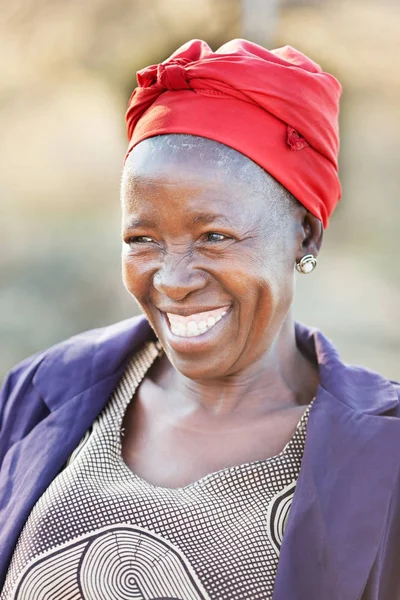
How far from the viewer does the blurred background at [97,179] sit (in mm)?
5758

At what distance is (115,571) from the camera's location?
7.02 feet

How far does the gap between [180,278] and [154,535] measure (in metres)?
0.61

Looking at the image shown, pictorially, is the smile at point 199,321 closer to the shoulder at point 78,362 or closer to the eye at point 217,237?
the eye at point 217,237

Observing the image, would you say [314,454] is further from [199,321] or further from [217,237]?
[217,237]

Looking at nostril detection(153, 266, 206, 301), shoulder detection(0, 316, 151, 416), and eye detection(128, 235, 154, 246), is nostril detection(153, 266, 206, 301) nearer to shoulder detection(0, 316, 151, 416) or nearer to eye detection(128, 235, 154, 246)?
eye detection(128, 235, 154, 246)

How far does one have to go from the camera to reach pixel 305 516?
7.07 ft

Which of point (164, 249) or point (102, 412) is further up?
point (164, 249)

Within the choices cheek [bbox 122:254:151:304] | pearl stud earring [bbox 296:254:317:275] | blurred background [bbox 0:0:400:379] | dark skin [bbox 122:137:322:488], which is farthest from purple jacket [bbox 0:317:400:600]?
blurred background [bbox 0:0:400:379]

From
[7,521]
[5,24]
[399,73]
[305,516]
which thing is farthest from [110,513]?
[5,24]

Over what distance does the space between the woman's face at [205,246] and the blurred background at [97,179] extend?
3.39 metres

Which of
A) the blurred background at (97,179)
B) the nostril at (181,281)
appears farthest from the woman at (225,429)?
the blurred background at (97,179)

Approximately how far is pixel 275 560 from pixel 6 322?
4.04 m

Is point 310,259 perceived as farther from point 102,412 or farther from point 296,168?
point 102,412

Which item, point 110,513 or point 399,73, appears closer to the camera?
point 110,513
